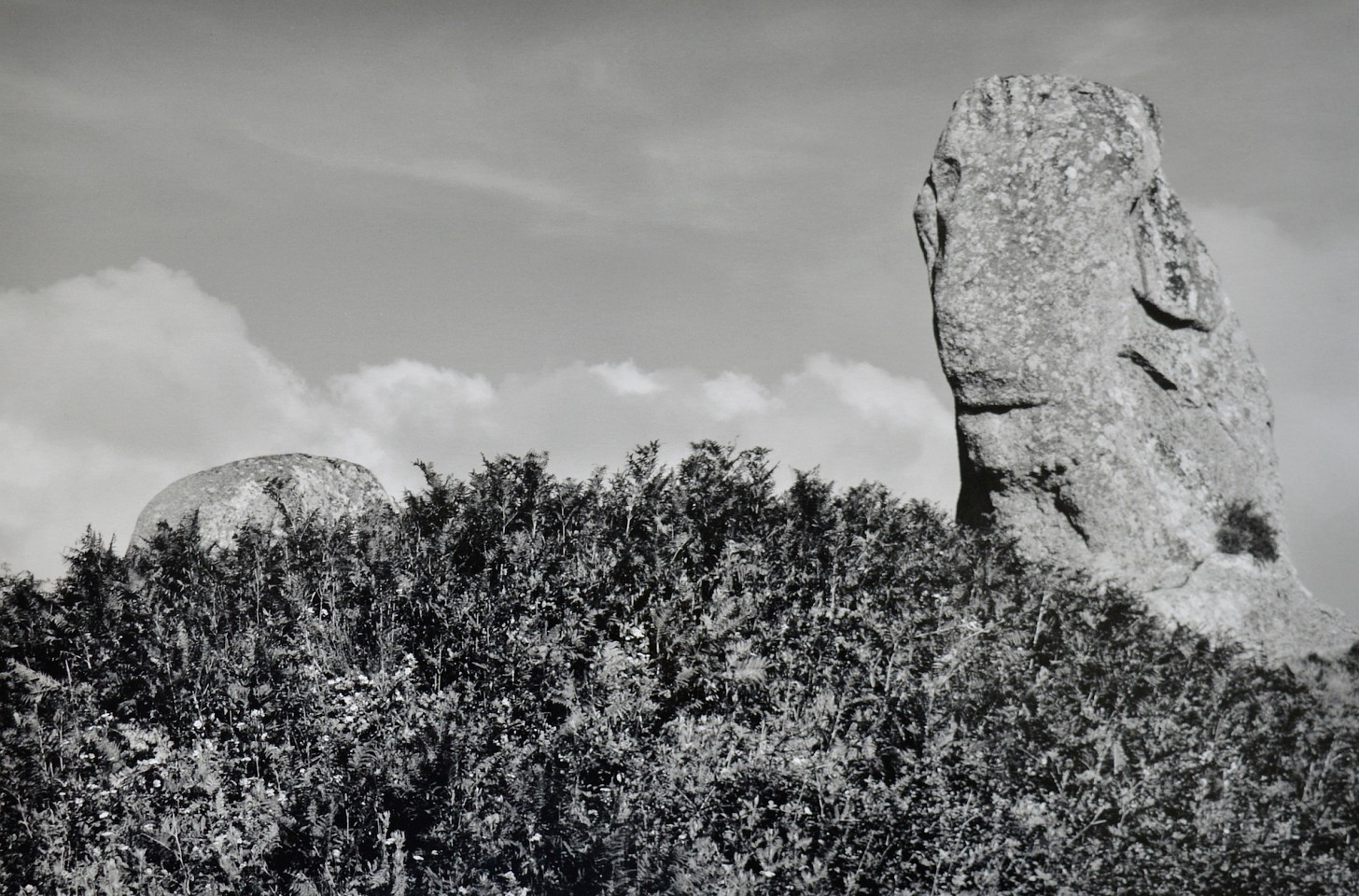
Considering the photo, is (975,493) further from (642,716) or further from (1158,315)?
(642,716)

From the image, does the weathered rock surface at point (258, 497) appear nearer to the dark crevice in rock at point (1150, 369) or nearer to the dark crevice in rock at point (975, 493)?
the dark crevice in rock at point (975, 493)

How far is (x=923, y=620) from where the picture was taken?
6.79m

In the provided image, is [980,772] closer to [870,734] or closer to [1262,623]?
[870,734]

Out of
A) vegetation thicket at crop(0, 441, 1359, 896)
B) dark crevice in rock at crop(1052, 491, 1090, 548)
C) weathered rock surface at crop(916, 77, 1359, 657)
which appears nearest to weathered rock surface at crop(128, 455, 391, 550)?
vegetation thicket at crop(0, 441, 1359, 896)

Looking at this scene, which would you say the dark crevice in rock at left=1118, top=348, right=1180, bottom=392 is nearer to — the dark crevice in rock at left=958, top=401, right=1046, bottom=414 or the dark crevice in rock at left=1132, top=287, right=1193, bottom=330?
the dark crevice in rock at left=1132, top=287, right=1193, bottom=330

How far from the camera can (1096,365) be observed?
9.32 metres

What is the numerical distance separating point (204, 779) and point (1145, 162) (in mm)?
9183

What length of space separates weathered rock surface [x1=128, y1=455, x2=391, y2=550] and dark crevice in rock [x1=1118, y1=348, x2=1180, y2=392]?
6726 mm

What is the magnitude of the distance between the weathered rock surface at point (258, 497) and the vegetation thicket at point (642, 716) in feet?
3.68

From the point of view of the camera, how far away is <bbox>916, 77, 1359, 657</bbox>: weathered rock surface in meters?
9.24

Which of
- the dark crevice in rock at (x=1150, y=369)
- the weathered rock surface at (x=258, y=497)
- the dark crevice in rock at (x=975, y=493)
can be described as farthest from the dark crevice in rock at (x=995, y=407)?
the weathered rock surface at (x=258, y=497)

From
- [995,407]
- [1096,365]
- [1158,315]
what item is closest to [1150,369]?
[1158,315]

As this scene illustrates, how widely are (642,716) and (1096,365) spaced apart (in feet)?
18.5

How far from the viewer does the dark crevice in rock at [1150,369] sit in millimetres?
9562
